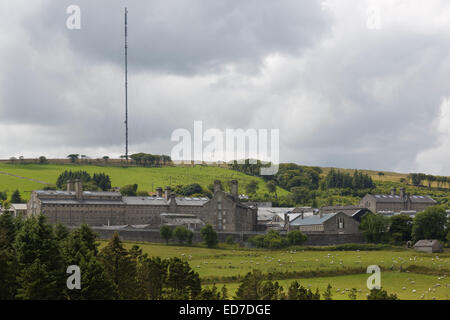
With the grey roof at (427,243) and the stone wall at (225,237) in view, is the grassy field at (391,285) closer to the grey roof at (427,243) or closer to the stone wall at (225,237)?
the grey roof at (427,243)

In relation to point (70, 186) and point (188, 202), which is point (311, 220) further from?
point (70, 186)

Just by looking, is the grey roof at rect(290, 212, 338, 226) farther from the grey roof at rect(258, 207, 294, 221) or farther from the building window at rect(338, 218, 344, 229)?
the grey roof at rect(258, 207, 294, 221)

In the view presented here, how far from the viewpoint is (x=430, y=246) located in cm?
9981

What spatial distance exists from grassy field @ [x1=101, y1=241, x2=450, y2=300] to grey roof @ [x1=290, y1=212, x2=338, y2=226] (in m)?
16.7

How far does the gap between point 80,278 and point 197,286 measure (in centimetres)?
1084

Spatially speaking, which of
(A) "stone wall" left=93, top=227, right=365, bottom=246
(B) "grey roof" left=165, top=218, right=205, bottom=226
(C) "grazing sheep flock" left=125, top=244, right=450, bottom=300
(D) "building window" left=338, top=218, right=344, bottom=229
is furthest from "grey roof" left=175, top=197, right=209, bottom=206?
(C) "grazing sheep flock" left=125, top=244, right=450, bottom=300

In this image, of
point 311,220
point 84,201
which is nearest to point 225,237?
point 311,220

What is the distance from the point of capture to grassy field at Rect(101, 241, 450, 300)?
6725 centimetres

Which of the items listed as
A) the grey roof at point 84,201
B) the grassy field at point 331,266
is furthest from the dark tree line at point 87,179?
the grassy field at point 331,266

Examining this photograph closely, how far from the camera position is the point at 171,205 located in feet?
482

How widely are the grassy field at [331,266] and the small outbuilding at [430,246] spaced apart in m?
1.76

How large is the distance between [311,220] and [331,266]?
4208 cm
